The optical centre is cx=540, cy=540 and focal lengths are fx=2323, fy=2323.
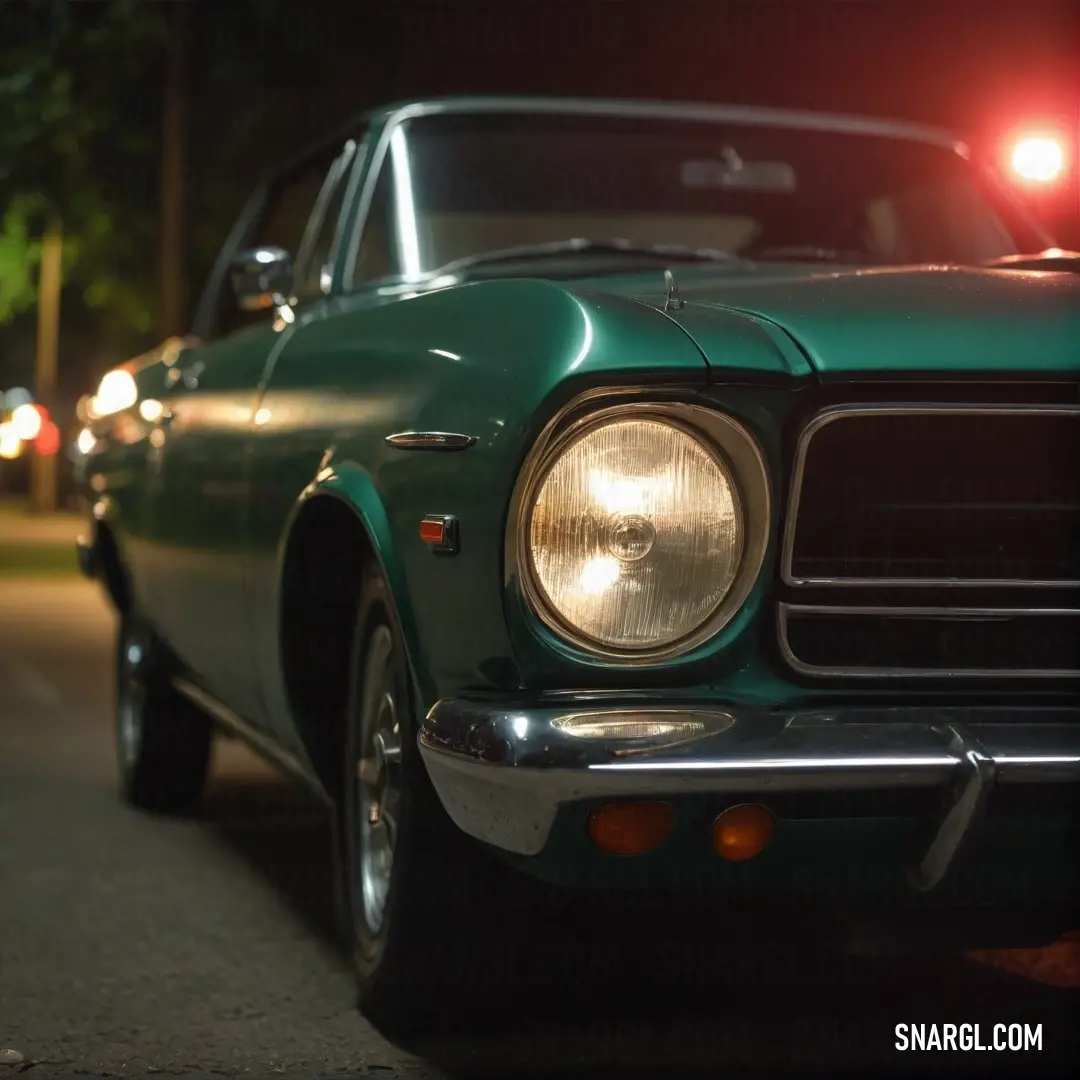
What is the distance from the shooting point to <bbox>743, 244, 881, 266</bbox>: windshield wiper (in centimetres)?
528

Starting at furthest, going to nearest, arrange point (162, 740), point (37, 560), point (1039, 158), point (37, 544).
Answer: point (37, 544), point (37, 560), point (1039, 158), point (162, 740)

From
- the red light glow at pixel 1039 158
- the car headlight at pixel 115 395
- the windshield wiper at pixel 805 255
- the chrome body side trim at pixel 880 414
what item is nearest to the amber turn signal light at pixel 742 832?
the chrome body side trim at pixel 880 414

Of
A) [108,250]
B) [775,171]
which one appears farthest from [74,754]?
[108,250]

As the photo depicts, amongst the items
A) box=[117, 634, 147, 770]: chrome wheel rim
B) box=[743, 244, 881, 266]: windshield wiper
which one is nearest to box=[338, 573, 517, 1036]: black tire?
box=[743, 244, 881, 266]: windshield wiper

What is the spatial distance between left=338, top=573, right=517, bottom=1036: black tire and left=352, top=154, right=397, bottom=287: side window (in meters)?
1.08

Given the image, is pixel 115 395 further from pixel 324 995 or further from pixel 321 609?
pixel 324 995

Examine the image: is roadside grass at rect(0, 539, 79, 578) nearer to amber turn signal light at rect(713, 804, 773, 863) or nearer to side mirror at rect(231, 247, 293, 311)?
side mirror at rect(231, 247, 293, 311)

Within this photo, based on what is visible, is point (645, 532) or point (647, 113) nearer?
point (645, 532)

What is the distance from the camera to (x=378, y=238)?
5207 millimetres

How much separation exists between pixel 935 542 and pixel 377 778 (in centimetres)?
125

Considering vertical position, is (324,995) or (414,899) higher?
(414,899)

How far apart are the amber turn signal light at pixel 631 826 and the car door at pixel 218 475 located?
69.1 inches

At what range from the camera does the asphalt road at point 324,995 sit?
4.01 meters

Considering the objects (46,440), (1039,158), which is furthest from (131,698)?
(46,440)
